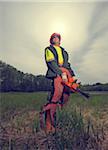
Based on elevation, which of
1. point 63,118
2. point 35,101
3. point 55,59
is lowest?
point 63,118

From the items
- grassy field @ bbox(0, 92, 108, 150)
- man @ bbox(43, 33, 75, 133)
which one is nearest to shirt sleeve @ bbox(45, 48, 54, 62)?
man @ bbox(43, 33, 75, 133)

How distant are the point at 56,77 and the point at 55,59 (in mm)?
123

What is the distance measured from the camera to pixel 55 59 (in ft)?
7.02

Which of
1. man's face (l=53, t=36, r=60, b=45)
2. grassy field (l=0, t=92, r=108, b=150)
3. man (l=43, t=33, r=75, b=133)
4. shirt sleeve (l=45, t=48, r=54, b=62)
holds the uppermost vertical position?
man's face (l=53, t=36, r=60, b=45)

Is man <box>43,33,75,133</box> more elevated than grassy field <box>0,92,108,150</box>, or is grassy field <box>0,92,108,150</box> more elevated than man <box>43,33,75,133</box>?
man <box>43,33,75,133</box>

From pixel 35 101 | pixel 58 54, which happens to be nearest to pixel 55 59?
pixel 58 54

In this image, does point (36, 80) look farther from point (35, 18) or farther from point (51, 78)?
point (35, 18)

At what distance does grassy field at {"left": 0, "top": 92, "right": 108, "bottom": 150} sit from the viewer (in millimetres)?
2064

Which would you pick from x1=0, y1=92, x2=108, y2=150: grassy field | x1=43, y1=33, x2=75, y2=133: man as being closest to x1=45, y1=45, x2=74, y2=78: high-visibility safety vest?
x1=43, y1=33, x2=75, y2=133: man

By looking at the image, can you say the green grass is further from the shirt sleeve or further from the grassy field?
the shirt sleeve

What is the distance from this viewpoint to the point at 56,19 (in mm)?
2156

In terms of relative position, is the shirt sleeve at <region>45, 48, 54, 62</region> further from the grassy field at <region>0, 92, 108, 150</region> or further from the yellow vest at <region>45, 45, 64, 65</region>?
the grassy field at <region>0, 92, 108, 150</region>

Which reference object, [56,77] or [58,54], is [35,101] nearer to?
[56,77]

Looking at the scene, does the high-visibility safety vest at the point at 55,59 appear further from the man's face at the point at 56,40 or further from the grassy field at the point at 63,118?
the grassy field at the point at 63,118
